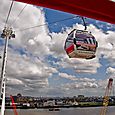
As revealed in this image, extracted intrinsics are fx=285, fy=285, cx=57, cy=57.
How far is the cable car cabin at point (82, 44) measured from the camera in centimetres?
365

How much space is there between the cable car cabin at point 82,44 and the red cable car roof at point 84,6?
38 cm

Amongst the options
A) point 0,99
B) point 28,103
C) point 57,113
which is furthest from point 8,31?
point 57,113

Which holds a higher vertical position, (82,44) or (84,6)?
(84,6)

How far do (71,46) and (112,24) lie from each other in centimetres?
95

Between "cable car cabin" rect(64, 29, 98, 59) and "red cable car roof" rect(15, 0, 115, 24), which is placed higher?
"red cable car roof" rect(15, 0, 115, 24)

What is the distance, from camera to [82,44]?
144 inches

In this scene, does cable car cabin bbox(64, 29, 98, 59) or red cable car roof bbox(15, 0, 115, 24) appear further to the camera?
red cable car roof bbox(15, 0, 115, 24)

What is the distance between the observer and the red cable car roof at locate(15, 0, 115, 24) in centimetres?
383

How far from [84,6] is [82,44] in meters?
0.59

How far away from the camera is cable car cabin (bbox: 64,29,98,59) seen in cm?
365

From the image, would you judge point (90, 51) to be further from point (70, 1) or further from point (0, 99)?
point (0, 99)

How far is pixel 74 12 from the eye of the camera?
406 cm

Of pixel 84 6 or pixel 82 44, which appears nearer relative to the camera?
pixel 82 44

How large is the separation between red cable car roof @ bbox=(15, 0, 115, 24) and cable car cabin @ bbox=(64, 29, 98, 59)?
0.38 m
